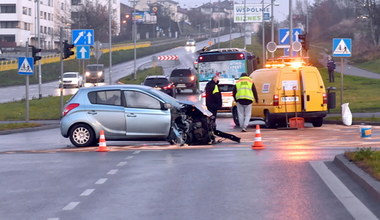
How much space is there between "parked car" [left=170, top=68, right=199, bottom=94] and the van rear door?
113 ft

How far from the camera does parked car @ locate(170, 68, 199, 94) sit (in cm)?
6153

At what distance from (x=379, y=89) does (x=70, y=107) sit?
3417 centimetres

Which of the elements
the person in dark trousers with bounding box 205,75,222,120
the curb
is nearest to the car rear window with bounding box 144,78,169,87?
the person in dark trousers with bounding box 205,75,222,120

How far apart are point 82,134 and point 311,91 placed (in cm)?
927

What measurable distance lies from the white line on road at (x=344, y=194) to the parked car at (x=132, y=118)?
5.37 m

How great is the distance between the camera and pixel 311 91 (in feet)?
88.6

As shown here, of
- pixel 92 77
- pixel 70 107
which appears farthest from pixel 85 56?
pixel 92 77

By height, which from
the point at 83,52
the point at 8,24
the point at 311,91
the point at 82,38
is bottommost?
the point at 311,91

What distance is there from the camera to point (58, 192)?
492 inches

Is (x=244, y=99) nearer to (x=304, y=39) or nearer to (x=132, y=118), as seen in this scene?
(x=132, y=118)

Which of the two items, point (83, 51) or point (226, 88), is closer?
point (226, 88)

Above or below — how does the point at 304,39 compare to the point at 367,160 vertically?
above

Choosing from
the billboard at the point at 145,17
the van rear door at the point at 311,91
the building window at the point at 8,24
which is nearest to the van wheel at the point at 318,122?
the van rear door at the point at 311,91

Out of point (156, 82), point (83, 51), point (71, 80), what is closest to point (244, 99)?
point (83, 51)
